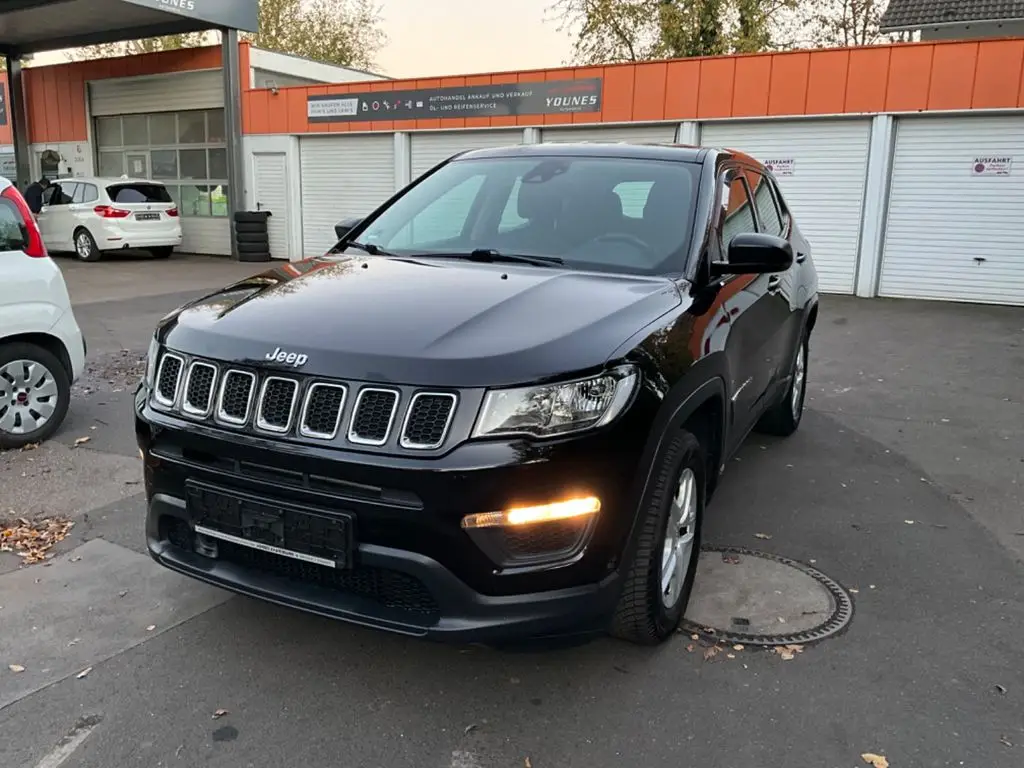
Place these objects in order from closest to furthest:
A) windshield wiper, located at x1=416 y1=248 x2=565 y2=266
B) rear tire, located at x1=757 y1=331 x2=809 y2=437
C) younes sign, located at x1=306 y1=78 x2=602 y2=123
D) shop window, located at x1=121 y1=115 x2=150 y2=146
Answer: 1. windshield wiper, located at x1=416 y1=248 x2=565 y2=266
2. rear tire, located at x1=757 y1=331 x2=809 y2=437
3. younes sign, located at x1=306 y1=78 x2=602 y2=123
4. shop window, located at x1=121 y1=115 x2=150 y2=146

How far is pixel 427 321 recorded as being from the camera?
2.77m

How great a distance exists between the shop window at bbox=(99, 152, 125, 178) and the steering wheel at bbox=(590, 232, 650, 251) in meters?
21.9

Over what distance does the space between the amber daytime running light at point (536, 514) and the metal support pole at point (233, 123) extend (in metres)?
18.3

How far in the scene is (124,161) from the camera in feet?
73.4

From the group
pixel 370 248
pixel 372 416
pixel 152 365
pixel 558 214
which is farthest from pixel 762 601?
pixel 152 365

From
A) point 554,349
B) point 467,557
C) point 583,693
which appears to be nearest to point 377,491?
point 467,557

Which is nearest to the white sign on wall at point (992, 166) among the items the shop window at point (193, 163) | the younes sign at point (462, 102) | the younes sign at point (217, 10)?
the younes sign at point (462, 102)

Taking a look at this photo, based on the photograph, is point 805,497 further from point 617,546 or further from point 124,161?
point 124,161

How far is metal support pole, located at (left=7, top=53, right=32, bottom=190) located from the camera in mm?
23219

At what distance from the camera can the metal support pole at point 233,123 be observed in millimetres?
18734

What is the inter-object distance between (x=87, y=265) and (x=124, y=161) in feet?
18.3

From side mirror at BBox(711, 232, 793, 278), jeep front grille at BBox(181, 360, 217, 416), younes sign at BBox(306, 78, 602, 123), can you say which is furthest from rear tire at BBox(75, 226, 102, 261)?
side mirror at BBox(711, 232, 793, 278)

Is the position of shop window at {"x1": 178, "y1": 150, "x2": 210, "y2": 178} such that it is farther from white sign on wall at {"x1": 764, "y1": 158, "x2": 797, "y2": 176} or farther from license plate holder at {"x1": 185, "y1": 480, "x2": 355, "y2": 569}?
license plate holder at {"x1": 185, "y1": 480, "x2": 355, "y2": 569}

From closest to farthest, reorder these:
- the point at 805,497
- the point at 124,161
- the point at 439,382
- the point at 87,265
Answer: the point at 439,382, the point at 805,497, the point at 87,265, the point at 124,161
